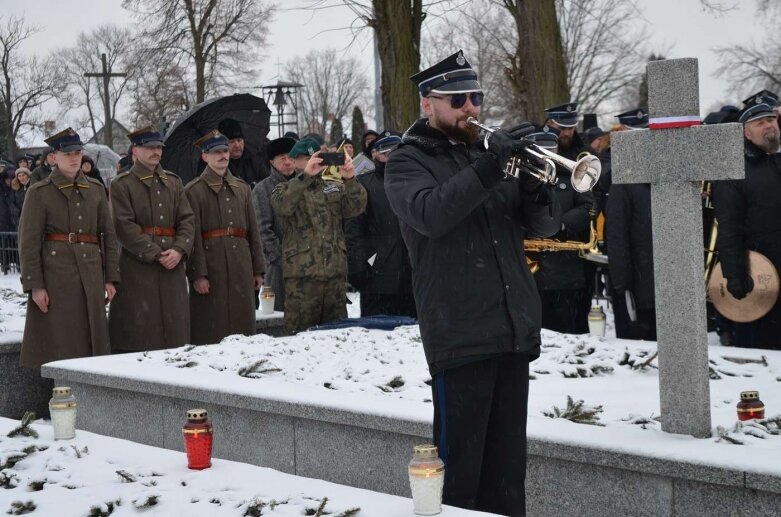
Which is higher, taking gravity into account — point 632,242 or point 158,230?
point 158,230

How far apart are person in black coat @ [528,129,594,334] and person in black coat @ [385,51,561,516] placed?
200 inches

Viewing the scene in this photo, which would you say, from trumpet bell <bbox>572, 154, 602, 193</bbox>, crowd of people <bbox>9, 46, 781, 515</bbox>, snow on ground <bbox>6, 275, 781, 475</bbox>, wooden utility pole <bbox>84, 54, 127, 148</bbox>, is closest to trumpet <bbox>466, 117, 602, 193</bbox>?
trumpet bell <bbox>572, 154, 602, 193</bbox>

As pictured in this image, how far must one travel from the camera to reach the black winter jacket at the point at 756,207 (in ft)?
30.4

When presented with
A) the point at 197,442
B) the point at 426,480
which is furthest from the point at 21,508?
the point at 426,480

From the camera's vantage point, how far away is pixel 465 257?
4.77 metres

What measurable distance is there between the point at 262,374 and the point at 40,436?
1999mm

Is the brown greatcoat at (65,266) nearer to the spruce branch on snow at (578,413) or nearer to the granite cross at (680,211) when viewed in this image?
the spruce branch on snow at (578,413)

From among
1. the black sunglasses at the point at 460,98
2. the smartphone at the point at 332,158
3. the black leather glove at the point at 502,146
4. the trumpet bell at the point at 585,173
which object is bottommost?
the trumpet bell at the point at 585,173

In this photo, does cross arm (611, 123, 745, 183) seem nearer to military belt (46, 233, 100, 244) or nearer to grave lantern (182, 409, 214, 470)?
grave lantern (182, 409, 214, 470)

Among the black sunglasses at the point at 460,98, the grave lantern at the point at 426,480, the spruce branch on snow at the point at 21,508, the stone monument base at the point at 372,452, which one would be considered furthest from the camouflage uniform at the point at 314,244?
the grave lantern at the point at 426,480

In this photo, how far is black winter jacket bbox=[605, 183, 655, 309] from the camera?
982 centimetres

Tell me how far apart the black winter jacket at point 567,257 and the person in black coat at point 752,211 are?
124 centimetres

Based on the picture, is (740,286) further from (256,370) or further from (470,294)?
(470,294)

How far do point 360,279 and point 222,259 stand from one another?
1329 millimetres
